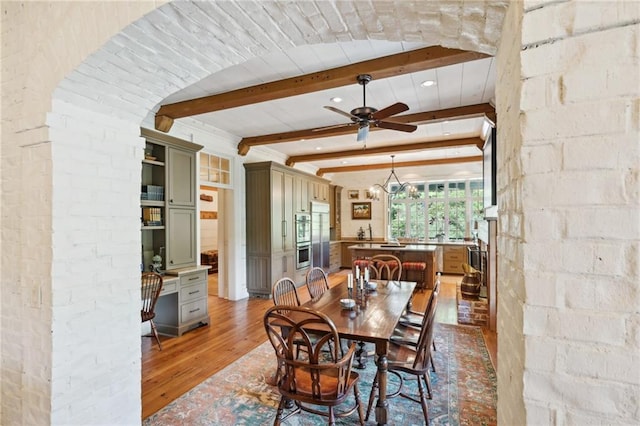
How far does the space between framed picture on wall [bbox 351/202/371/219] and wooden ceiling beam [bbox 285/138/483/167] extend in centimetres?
269

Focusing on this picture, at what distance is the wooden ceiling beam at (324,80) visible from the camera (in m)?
2.56

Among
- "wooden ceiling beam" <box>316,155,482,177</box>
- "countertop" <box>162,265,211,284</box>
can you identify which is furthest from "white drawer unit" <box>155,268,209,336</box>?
"wooden ceiling beam" <box>316,155,482,177</box>

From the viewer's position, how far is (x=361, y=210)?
30.1 ft

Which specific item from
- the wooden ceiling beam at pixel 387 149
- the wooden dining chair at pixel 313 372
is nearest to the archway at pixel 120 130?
the wooden dining chair at pixel 313 372

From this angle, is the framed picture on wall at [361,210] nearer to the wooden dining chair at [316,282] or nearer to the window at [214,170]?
the window at [214,170]

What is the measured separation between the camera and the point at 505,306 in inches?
37.9

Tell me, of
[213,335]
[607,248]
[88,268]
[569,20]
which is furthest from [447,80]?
[213,335]

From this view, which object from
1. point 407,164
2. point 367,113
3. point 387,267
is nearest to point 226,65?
point 367,113

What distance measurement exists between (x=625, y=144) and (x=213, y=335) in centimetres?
402

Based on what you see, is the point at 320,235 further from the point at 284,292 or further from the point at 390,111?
the point at 390,111

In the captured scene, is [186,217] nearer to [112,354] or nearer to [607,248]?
[112,354]

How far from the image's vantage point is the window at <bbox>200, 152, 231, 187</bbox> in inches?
192

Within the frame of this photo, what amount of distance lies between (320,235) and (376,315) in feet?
16.3

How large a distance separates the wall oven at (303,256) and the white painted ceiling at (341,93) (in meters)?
2.16
